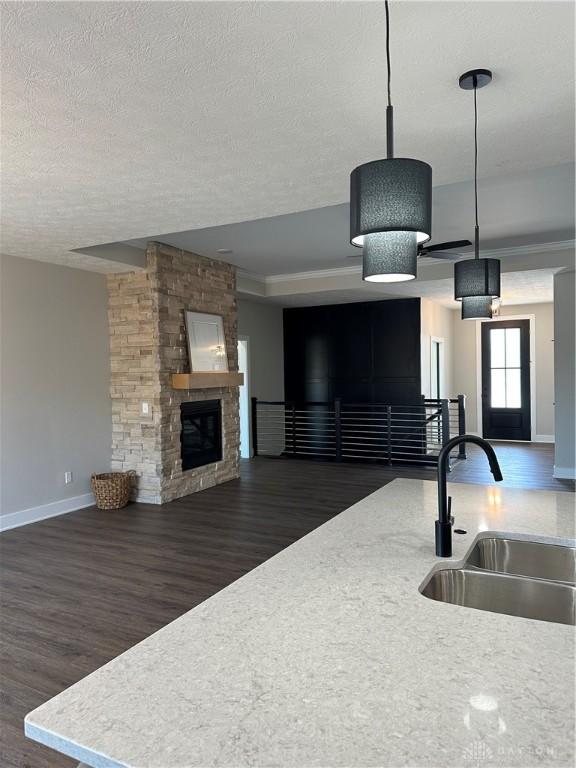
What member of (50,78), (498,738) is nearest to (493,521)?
(498,738)

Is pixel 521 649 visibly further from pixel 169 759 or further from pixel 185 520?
pixel 185 520

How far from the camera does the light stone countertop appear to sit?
82 cm

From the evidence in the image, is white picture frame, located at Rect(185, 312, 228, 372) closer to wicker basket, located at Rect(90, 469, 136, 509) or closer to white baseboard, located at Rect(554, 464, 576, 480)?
wicker basket, located at Rect(90, 469, 136, 509)

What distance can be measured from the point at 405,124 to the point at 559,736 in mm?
2454

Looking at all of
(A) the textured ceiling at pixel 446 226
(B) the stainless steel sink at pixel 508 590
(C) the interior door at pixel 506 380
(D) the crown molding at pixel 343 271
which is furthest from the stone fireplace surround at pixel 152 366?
(C) the interior door at pixel 506 380

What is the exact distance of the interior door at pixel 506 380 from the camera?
10.4 meters

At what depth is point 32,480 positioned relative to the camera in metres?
5.22

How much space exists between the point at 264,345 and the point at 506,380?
4.86 meters

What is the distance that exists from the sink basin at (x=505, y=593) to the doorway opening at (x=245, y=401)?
7.36 metres

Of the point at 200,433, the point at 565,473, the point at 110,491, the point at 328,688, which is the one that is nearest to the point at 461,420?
the point at 565,473

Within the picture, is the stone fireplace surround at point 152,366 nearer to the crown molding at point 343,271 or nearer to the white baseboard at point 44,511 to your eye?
the white baseboard at point 44,511

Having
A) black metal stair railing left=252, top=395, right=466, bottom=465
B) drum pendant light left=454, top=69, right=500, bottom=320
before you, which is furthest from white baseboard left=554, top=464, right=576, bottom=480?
drum pendant light left=454, top=69, right=500, bottom=320

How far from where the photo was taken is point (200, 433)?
6.42 metres

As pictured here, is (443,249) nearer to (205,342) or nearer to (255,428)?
(205,342)
